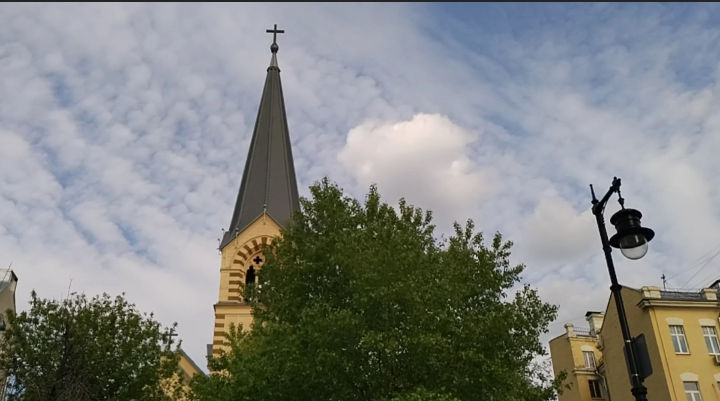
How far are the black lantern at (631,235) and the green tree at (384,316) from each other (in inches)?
242

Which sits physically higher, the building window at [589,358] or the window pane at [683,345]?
the building window at [589,358]

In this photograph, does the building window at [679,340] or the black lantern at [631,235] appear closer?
the black lantern at [631,235]

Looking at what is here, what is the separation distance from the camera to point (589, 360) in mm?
38875

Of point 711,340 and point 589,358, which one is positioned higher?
point 589,358

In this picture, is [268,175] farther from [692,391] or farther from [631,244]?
[631,244]

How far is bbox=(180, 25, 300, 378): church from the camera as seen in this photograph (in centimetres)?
3875

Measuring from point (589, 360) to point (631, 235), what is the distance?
3226 cm

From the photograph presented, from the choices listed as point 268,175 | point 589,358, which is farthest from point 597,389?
point 268,175

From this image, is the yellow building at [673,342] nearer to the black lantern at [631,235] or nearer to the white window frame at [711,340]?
the white window frame at [711,340]

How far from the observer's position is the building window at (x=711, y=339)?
30703mm

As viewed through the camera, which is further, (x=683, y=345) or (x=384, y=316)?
(x=683, y=345)

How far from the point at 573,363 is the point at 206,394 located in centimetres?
2459

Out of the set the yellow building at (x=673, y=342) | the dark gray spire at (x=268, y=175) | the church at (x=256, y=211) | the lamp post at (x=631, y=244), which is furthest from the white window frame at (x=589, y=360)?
the lamp post at (x=631, y=244)

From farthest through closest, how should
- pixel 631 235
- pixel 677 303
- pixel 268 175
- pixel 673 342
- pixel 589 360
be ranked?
pixel 268 175
pixel 589 360
pixel 677 303
pixel 673 342
pixel 631 235
